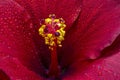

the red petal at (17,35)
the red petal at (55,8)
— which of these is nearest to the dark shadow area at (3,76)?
the red petal at (17,35)

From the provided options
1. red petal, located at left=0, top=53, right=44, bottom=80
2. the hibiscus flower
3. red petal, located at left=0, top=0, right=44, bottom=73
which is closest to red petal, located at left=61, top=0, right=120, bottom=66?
the hibiscus flower

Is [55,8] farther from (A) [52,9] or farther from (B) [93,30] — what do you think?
(B) [93,30]

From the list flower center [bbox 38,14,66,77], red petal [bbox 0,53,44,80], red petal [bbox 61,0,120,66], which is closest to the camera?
red petal [bbox 0,53,44,80]

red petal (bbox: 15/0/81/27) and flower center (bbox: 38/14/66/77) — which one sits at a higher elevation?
red petal (bbox: 15/0/81/27)

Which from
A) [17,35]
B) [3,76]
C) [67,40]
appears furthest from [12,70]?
[67,40]

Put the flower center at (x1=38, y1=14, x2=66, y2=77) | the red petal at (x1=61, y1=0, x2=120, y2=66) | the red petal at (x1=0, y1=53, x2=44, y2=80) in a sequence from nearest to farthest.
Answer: the red petal at (x1=0, y1=53, x2=44, y2=80) < the red petal at (x1=61, y1=0, x2=120, y2=66) < the flower center at (x1=38, y1=14, x2=66, y2=77)

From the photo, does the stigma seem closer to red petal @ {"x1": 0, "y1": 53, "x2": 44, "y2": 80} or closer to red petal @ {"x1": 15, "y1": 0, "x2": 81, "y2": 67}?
red petal @ {"x1": 15, "y1": 0, "x2": 81, "y2": 67}
